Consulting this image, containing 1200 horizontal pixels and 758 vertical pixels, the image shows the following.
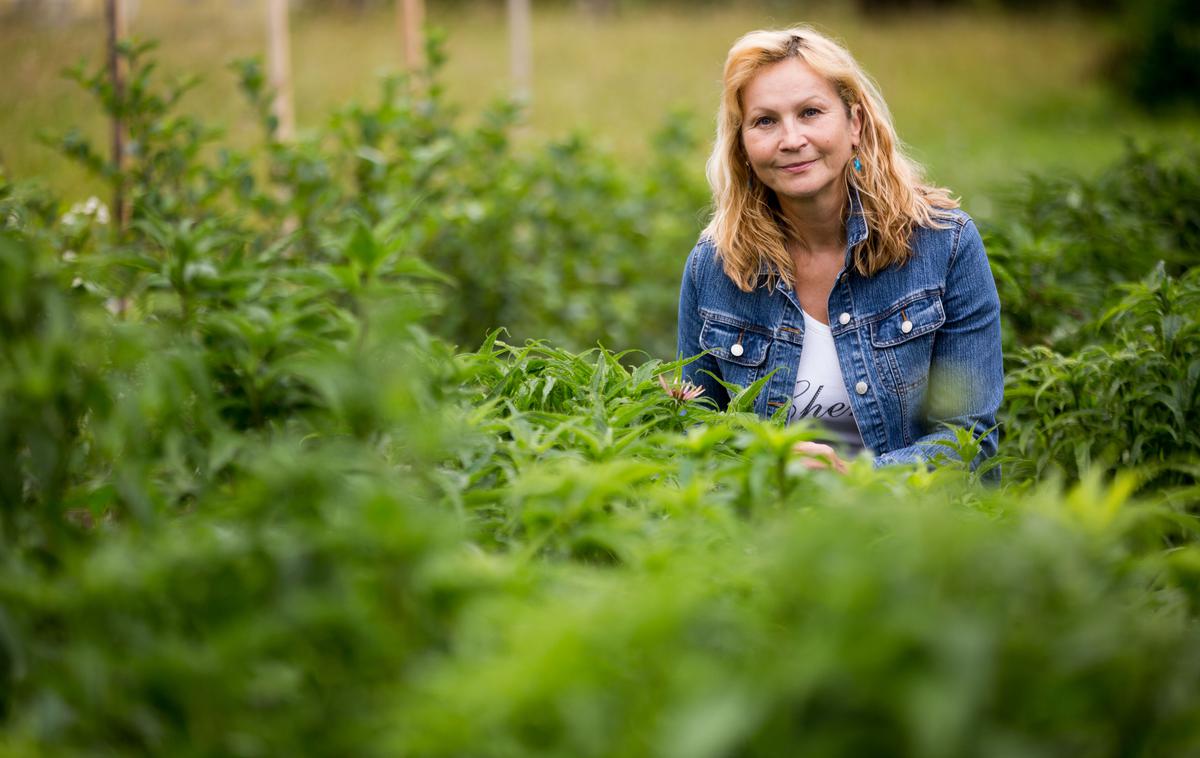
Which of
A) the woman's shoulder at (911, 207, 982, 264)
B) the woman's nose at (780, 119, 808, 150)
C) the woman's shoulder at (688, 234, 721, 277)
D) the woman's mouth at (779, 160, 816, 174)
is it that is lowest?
the woman's shoulder at (688, 234, 721, 277)

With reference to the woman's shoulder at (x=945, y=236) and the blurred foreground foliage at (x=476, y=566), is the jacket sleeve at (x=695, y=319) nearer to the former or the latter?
the woman's shoulder at (x=945, y=236)

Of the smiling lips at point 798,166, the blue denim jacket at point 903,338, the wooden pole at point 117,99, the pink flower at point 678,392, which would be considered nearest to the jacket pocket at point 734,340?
the blue denim jacket at point 903,338

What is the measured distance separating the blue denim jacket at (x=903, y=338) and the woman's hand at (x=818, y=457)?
2.03 ft

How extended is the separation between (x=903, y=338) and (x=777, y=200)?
57cm

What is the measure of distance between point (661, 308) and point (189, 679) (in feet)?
16.1

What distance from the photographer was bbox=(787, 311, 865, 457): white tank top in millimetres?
2982

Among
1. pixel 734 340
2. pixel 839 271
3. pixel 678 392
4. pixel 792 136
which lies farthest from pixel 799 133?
pixel 678 392

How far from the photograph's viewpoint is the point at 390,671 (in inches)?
48.1

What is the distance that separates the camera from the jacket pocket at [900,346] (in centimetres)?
290

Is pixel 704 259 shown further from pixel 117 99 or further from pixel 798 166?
pixel 117 99

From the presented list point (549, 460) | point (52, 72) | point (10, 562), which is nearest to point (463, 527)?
point (549, 460)

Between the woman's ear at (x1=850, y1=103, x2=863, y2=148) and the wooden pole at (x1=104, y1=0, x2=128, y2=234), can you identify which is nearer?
the woman's ear at (x1=850, y1=103, x2=863, y2=148)

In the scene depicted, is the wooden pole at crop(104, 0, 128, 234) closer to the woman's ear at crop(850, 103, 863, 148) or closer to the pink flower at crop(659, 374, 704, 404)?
the pink flower at crop(659, 374, 704, 404)

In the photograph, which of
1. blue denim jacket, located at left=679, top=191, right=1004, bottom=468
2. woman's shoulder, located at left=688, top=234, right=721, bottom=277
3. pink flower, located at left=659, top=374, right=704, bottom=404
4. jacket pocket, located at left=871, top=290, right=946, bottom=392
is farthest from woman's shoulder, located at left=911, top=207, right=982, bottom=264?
pink flower, located at left=659, top=374, right=704, bottom=404
